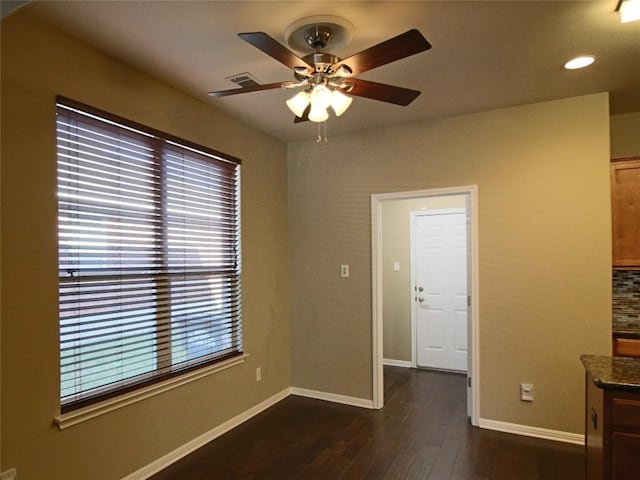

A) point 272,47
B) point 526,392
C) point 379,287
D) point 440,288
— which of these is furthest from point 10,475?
point 440,288

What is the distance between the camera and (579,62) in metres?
2.51

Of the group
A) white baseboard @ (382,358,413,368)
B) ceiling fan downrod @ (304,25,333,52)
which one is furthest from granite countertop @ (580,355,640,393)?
white baseboard @ (382,358,413,368)

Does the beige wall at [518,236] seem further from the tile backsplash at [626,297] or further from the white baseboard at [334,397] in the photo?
the tile backsplash at [626,297]

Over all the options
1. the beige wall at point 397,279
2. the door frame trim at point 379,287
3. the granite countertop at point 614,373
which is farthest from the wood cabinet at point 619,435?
the beige wall at point 397,279

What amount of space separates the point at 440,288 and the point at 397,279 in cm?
57

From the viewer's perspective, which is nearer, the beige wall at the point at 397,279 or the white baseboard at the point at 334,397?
the white baseboard at the point at 334,397

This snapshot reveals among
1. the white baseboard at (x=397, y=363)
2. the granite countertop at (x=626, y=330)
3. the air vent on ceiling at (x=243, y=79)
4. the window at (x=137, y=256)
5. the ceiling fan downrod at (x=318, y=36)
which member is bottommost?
the white baseboard at (x=397, y=363)

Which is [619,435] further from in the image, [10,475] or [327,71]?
A: [10,475]

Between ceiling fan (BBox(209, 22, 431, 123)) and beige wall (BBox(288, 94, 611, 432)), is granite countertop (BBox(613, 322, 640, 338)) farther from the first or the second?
ceiling fan (BBox(209, 22, 431, 123))

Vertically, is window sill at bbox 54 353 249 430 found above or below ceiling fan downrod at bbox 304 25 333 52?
below

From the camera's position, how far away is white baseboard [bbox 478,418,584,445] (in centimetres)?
305

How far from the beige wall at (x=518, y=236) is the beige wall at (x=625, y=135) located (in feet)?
2.50

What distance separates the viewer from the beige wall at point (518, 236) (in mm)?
3049

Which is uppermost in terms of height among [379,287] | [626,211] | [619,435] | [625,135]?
[625,135]
